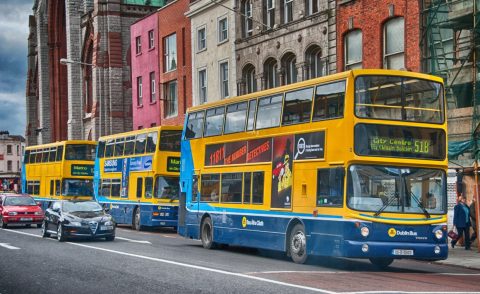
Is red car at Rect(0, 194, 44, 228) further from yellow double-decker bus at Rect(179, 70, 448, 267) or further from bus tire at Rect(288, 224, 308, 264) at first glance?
bus tire at Rect(288, 224, 308, 264)

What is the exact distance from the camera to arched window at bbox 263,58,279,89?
41500 millimetres

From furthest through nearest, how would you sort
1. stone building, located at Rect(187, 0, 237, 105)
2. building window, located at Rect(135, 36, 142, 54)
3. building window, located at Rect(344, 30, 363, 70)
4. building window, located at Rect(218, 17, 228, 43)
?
building window, located at Rect(135, 36, 142, 54) → building window, located at Rect(218, 17, 228, 43) → stone building, located at Rect(187, 0, 237, 105) → building window, located at Rect(344, 30, 363, 70)

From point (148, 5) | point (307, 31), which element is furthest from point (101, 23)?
point (307, 31)

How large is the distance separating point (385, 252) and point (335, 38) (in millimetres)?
18181

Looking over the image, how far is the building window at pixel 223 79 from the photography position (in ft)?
152

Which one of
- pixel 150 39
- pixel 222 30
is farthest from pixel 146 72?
pixel 222 30

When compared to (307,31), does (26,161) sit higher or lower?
lower

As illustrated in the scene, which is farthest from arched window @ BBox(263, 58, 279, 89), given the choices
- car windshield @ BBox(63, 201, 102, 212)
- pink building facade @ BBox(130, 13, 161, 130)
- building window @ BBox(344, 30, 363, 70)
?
pink building facade @ BBox(130, 13, 161, 130)

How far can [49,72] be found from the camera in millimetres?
88562

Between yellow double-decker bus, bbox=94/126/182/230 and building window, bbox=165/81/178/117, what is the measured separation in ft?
41.2

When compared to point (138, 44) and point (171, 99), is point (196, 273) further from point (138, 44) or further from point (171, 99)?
point (138, 44)

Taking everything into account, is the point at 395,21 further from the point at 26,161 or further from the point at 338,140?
the point at 26,161

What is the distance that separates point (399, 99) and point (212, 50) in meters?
29.3

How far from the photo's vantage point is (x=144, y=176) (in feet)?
121
